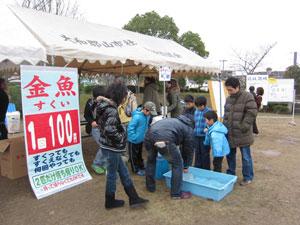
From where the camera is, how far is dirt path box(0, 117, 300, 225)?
11.3 feet

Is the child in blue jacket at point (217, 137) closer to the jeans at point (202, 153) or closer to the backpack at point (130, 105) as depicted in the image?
the jeans at point (202, 153)

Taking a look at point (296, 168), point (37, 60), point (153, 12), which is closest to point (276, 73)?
point (153, 12)

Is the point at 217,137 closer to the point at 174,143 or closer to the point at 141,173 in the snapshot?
the point at 174,143

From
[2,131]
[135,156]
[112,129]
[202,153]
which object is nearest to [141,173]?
[135,156]

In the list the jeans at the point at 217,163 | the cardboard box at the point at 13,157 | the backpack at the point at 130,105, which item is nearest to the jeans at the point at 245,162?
the jeans at the point at 217,163

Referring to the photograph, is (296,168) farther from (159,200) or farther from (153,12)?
(153,12)

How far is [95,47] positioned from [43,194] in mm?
2656

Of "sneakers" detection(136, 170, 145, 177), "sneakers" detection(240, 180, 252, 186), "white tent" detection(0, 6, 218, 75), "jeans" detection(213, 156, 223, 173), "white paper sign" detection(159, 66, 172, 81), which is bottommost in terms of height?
"sneakers" detection(240, 180, 252, 186)

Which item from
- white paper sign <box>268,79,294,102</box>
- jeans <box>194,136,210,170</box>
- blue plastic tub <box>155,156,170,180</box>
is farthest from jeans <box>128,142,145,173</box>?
white paper sign <box>268,79,294,102</box>

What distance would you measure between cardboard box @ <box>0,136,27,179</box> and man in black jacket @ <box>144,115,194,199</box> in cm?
214

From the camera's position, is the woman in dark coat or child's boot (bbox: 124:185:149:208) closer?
the woman in dark coat

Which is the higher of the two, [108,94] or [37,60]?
[37,60]

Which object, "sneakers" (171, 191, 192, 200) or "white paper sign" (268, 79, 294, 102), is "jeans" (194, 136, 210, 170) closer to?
"sneakers" (171, 191, 192, 200)

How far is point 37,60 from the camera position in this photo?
13.6 ft
